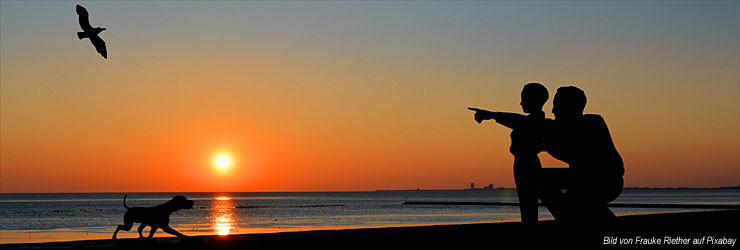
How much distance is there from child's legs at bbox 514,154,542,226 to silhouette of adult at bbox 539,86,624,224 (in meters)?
0.06

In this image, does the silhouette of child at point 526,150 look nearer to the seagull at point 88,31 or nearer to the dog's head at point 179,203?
the dog's head at point 179,203

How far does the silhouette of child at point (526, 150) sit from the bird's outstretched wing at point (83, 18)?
9.56 m

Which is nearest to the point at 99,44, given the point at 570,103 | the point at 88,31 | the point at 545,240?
the point at 88,31

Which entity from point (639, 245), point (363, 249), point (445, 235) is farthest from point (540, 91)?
point (445, 235)

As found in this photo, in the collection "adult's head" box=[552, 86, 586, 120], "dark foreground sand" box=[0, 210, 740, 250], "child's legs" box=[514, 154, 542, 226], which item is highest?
"adult's head" box=[552, 86, 586, 120]

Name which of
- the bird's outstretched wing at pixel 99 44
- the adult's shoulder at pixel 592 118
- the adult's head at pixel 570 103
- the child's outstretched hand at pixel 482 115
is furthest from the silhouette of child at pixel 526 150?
the bird's outstretched wing at pixel 99 44

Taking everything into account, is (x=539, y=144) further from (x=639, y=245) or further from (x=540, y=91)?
(x=639, y=245)

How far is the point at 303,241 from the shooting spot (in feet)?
32.4

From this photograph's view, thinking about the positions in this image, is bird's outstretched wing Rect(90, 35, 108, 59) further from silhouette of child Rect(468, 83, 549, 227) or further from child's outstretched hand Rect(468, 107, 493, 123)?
silhouette of child Rect(468, 83, 549, 227)

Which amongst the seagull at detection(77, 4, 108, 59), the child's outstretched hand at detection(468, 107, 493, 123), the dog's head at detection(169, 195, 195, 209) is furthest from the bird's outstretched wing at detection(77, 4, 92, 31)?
the child's outstretched hand at detection(468, 107, 493, 123)

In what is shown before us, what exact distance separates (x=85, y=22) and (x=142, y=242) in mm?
4527

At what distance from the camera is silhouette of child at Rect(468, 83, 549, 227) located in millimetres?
5637

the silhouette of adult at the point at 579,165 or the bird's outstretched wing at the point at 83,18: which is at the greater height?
the bird's outstretched wing at the point at 83,18

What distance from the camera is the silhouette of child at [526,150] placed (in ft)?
18.5
